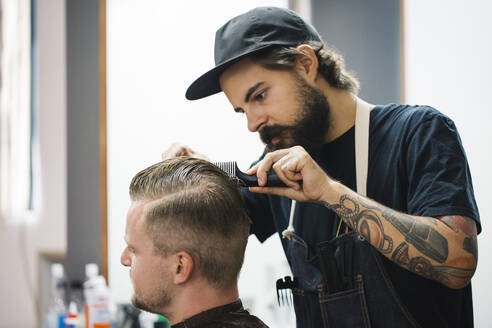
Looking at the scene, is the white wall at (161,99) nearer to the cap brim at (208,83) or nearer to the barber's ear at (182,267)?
the cap brim at (208,83)

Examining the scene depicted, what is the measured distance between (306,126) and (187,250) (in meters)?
0.57

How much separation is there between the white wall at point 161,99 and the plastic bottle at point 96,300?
30 cm

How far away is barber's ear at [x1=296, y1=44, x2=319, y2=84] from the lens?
1.56 metres

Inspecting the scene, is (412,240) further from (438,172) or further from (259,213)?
(259,213)

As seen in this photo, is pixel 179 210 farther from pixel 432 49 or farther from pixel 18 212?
pixel 18 212

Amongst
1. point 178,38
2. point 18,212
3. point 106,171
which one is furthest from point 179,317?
point 18,212

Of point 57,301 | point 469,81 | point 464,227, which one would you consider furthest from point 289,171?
point 57,301

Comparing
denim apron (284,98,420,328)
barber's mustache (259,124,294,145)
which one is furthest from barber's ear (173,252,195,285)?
barber's mustache (259,124,294,145)

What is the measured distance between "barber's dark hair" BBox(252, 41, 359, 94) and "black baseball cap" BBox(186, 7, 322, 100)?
0.03 metres

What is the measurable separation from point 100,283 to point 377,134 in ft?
5.53

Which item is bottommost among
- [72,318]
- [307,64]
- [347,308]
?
[72,318]

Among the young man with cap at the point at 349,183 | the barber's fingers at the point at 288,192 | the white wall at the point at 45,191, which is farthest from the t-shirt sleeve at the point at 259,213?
the white wall at the point at 45,191

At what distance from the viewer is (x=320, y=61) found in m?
1.63

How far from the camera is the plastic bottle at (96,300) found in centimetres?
237
